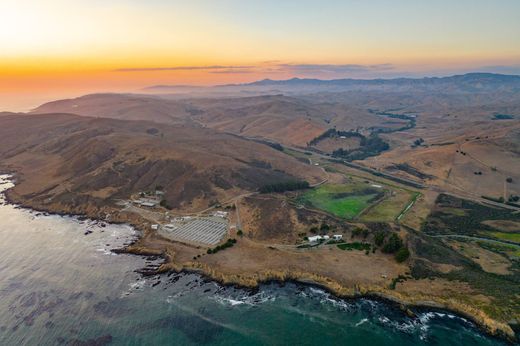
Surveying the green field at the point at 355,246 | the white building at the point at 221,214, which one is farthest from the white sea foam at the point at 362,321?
the white building at the point at 221,214

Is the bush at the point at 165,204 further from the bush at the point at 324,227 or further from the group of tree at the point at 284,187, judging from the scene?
the bush at the point at 324,227

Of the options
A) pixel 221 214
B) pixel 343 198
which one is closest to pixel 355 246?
pixel 221 214

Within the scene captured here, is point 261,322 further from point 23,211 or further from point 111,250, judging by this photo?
point 23,211

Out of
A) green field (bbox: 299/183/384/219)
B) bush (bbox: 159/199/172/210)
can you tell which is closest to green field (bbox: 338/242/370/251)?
green field (bbox: 299/183/384/219)

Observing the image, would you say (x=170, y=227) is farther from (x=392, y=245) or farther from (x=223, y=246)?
(x=392, y=245)

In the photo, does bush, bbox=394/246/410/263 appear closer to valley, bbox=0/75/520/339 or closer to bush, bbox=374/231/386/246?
valley, bbox=0/75/520/339

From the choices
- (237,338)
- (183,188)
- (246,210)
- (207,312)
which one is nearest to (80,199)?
(183,188)
